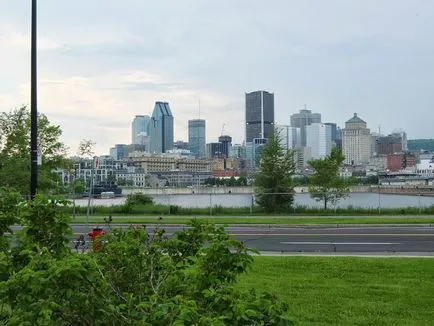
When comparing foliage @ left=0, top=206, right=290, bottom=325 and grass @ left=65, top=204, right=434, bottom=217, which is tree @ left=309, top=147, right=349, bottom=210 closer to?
grass @ left=65, top=204, right=434, bottom=217

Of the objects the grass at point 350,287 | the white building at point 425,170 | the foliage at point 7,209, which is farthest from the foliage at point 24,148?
the white building at point 425,170

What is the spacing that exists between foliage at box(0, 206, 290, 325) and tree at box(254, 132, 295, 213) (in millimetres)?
28881

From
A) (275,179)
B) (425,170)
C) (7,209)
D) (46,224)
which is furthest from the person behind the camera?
(425,170)

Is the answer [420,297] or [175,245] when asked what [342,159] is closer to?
[420,297]

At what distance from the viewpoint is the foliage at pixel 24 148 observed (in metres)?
32.5

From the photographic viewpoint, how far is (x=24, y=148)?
34312mm

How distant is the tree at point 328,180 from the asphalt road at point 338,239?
38.0 ft

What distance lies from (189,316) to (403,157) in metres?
165

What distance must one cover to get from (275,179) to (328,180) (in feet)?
17.0

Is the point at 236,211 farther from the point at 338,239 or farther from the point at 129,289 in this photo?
the point at 129,289

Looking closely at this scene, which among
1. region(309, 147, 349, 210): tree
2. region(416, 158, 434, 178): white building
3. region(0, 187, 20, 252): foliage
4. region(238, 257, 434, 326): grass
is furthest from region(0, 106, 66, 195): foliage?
region(416, 158, 434, 178): white building

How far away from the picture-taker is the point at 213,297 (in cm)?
324

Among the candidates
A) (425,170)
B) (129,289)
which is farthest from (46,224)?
(425,170)

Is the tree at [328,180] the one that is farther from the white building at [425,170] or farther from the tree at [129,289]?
the white building at [425,170]
